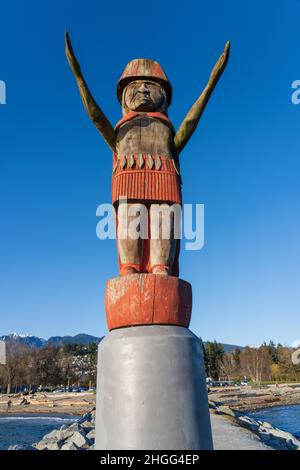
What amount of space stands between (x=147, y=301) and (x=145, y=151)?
1.96 meters

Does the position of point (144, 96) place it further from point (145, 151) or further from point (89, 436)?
point (89, 436)

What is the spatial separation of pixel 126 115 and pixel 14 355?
5593 cm

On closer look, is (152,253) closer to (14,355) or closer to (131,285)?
(131,285)

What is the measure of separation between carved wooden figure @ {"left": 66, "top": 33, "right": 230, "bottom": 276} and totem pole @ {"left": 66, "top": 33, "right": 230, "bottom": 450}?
0.5 inches

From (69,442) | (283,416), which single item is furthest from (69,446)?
(283,416)

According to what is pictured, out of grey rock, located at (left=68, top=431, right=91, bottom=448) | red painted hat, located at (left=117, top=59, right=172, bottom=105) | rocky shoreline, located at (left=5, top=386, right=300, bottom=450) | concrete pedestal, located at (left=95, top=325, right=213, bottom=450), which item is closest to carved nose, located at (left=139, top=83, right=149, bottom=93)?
red painted hat, located at (left=117, top=59, right=172, bottom=105)

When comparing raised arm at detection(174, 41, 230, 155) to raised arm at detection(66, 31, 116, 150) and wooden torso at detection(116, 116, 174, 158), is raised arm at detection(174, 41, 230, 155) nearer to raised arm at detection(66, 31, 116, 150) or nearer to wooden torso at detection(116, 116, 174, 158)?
wooden torso at detection(116, 116, 174, 158)

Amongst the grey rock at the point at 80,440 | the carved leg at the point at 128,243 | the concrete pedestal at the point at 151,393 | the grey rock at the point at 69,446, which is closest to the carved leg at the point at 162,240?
the carved leg at the point at 128,243

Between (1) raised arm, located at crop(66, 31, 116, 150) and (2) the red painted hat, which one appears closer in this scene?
(1) raised arm, located at crop(66, 31, 116, 150)

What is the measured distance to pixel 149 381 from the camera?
371cm

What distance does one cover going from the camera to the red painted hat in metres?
5.69

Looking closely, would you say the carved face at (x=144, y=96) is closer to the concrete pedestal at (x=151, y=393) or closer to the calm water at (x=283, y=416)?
the concrete pedestal at (x=151, y=393)

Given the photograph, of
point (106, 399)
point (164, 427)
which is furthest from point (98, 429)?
point (164, 427)
